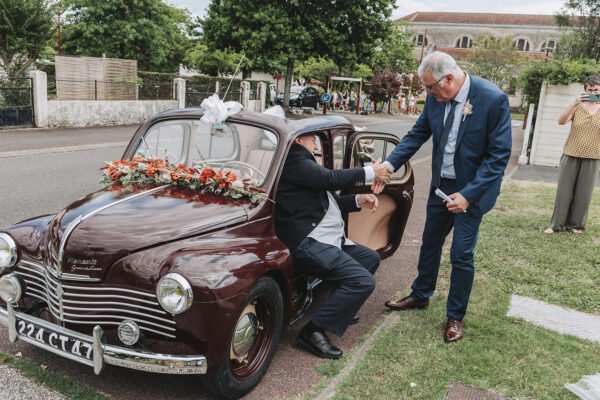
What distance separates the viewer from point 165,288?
8.95 ft

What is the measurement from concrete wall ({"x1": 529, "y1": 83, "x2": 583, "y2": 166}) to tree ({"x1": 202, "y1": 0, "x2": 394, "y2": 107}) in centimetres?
1574

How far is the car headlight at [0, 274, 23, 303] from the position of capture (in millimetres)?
3143

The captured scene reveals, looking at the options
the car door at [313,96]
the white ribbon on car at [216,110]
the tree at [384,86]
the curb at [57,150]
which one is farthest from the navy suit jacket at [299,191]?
the tree at [384,86]

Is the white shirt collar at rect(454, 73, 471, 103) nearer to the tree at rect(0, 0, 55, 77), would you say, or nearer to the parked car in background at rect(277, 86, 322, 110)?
the tree at rect(0, 0, 55, 77)

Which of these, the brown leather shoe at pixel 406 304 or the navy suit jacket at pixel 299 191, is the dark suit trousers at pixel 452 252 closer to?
the brown leather shoe at pixel 406 304

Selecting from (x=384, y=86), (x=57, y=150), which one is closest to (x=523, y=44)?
(x=384, y=86)

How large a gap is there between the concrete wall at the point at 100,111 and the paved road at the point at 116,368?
4.78m

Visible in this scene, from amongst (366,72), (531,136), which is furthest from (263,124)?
(366,72)

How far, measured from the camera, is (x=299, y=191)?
12.4 feet

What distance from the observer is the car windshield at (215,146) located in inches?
149

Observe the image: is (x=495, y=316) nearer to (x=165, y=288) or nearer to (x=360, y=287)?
(x=360, y=287)

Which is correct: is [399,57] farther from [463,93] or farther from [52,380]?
[52,380]

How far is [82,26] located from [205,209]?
32.0 meters

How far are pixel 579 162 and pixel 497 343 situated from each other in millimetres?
4179
